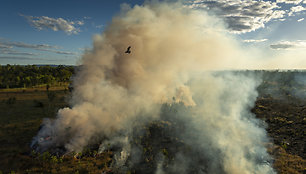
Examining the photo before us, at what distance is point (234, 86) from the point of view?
218ft

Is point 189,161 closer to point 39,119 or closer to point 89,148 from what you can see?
point 89,148

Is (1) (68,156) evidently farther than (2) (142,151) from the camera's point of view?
No

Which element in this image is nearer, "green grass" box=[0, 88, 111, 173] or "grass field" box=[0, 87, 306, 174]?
"green grass" box=[0, 88, 111, 173]

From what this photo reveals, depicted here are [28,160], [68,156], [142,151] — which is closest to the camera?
[28,160]

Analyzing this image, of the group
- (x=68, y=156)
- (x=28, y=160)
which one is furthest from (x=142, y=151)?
(x=28, y=160)

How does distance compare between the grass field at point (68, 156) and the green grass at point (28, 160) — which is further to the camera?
the grass field at point (68, 156)

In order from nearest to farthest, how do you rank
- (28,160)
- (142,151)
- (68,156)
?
(28,160) < (68,156) < (142,151)

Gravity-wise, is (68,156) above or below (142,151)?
above

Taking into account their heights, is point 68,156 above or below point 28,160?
above

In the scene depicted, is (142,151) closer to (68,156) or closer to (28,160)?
(68,156)

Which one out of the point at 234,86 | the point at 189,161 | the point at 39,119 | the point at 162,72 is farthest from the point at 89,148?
the point at 234,86

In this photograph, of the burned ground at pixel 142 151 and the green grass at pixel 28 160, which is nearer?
the green grass at pixel 28 160

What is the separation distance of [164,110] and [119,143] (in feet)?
73.3

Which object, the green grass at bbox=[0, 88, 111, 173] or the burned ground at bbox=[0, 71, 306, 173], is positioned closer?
the green grass at bbox=[0, 88, 111, 173]
